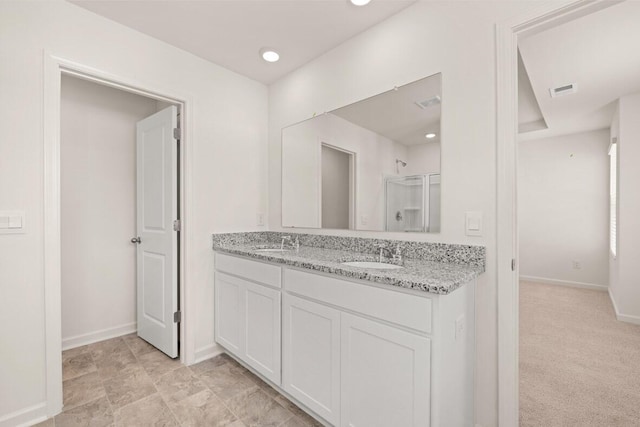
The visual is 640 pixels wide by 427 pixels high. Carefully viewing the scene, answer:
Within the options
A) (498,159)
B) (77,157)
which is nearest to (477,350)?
(498,159)

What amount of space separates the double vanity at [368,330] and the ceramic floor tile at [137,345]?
0.95 meters

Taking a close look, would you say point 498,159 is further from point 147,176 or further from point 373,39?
point 147,176

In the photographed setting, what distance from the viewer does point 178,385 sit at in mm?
1986

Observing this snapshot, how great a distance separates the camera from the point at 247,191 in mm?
2686

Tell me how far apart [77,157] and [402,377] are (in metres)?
3.07

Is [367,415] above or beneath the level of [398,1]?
beneath

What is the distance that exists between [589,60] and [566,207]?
2940mm

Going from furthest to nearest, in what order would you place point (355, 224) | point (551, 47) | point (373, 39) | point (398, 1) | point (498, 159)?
point (551, 47) → point (355, 224) → point (373, 39) → point (398, 1) → point (498, 159)

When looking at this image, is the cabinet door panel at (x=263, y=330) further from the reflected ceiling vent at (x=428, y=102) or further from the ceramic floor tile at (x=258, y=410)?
the reflected ceiling vent at (x=428, y=102)

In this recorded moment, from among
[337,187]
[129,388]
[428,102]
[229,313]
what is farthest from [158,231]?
[428,102]

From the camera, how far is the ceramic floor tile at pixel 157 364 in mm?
2139

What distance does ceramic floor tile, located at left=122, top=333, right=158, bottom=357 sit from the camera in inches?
97.5

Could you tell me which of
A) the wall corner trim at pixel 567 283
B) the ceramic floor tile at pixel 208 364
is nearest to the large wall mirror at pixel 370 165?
the ceramic floor tile at pixel 208 364

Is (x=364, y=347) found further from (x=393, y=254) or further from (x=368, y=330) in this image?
(x=393, y=254)
